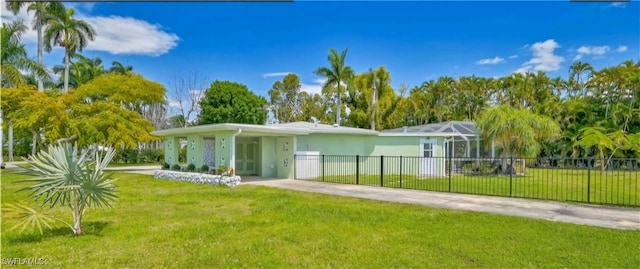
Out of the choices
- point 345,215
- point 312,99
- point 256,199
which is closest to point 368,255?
point 345,215

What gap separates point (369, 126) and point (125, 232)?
33281 mm

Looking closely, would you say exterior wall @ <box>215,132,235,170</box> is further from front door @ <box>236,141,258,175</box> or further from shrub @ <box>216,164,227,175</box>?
front door @ <box>236,141,258,175</box>

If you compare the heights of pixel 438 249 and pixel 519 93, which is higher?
pixel 519 93

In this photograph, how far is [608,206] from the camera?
29.3 feet

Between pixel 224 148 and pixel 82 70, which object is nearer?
pixel 224 148

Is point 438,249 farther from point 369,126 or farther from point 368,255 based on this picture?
point 369,126

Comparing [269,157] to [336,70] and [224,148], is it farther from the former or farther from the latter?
[336,70]

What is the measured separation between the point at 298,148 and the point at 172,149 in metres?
7.65

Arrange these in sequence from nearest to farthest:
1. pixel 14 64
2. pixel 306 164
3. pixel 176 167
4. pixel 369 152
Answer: pixel 306 164
pixel 176 167
pixel 369 152
pixel 14 64

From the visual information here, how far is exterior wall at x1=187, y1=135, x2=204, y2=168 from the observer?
60.2ft

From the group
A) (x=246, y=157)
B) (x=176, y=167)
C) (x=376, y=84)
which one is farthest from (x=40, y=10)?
(x=376, y=84)

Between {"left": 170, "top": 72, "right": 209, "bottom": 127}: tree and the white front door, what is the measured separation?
27.2 m

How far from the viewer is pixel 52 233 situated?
641cm

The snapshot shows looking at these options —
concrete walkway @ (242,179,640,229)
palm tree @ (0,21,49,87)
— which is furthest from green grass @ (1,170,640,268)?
palm tree @ (0,21,49,87)
